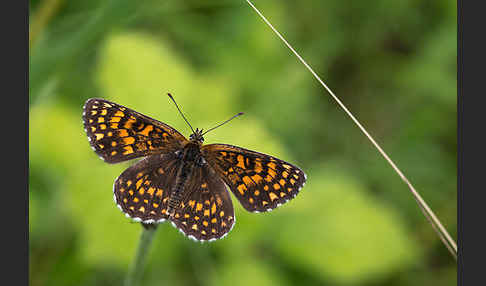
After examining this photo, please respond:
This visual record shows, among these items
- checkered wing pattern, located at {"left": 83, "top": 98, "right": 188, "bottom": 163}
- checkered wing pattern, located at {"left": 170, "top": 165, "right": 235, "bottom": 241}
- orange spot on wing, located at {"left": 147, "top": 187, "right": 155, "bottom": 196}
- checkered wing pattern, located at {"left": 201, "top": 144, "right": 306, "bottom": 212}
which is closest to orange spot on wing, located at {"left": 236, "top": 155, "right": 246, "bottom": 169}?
checkered wing pattern, located at {"left": 201, "top": 144, "right": 306, "bottom": 212}

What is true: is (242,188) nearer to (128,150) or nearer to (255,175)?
(255,175)

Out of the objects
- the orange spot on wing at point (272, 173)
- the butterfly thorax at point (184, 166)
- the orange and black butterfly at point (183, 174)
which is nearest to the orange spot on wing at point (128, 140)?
the orange and black butterfly at point (183, 174)

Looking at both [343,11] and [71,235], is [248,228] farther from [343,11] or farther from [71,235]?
[343,11]

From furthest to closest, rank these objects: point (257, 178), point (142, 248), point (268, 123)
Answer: point (268, 123), point (257, 178), point (142, 248)

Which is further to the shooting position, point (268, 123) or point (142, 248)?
point (268, 123)

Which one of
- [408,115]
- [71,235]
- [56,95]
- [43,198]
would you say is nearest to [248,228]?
[71,235]

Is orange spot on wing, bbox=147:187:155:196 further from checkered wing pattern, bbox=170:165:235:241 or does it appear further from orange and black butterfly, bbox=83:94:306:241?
checkered wing pattern, bbox=170:165:235:241

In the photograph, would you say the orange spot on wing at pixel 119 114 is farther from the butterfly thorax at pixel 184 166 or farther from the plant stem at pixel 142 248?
the plant stem at pixel 142 248

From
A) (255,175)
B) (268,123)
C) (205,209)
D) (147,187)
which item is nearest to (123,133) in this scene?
(147,187)
